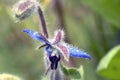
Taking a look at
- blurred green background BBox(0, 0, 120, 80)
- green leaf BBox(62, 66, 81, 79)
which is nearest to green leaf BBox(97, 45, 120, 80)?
blurred green background BBox(0, 0, 120, 80)

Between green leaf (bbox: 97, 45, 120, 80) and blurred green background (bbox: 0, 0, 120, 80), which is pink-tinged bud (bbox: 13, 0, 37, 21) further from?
blurred green background (bbox: 0, 0, 120, 80)

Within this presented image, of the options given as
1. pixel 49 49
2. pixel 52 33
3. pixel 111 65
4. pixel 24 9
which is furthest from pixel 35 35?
pixel 52 33

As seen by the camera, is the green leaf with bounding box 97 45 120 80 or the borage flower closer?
the borage flower

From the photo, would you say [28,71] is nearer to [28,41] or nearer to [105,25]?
[28,41]

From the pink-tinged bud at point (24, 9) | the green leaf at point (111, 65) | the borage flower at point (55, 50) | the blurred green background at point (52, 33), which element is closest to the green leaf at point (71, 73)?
the borage flower at point (55, 50)

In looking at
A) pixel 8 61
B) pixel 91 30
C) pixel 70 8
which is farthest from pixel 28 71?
pixel 70 8

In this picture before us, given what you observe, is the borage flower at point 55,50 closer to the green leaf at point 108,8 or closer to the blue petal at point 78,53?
the blue petal at point 78,53

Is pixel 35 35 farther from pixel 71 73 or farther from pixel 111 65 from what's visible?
pixel 111 65
